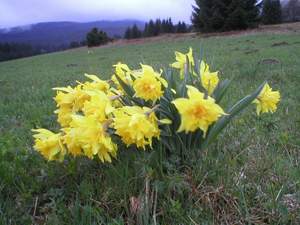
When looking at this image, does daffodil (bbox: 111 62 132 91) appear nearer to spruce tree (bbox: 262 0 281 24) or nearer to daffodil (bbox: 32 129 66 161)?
daffodil (bbox: 32 129 66 161)

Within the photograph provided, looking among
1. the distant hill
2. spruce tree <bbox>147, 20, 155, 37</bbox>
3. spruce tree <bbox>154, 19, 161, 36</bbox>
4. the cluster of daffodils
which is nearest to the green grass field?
the cluster of daffodils

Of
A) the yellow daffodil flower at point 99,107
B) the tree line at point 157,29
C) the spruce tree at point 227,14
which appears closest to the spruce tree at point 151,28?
the tree line at point 157,29

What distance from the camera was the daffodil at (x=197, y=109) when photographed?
1483 millimetres

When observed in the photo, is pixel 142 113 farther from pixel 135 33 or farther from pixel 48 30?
pixel 48 30

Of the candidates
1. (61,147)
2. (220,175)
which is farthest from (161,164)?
(61,147)

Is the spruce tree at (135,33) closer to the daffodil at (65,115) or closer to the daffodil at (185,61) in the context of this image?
the daffodil at (185,61)

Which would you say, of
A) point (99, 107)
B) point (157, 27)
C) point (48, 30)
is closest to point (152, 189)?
point (99, 107)

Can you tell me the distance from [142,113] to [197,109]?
0.87ft

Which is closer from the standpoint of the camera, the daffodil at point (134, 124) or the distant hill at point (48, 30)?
the daffodil at point (134, 124)

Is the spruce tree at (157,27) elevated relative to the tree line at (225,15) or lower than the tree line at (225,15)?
lower

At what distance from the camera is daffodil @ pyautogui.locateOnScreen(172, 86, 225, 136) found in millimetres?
1483

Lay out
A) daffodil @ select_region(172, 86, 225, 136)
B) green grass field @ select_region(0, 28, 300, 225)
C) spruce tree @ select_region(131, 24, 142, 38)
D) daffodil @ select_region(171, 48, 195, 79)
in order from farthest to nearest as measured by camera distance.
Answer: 1. spruce tree @ select_region(131, 24, 142, 38)
2. daffodil @ select_region(171, 48, 195, 79)
3. green grass field @ select_region(0, 28, 300, 225)
4. daffodil @ select_region(172, 86, 225, 136)

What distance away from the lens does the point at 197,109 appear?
1495mm

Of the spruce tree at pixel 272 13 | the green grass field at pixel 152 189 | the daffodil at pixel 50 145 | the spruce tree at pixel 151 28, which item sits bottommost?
the spruce tree at pixel 151 28
